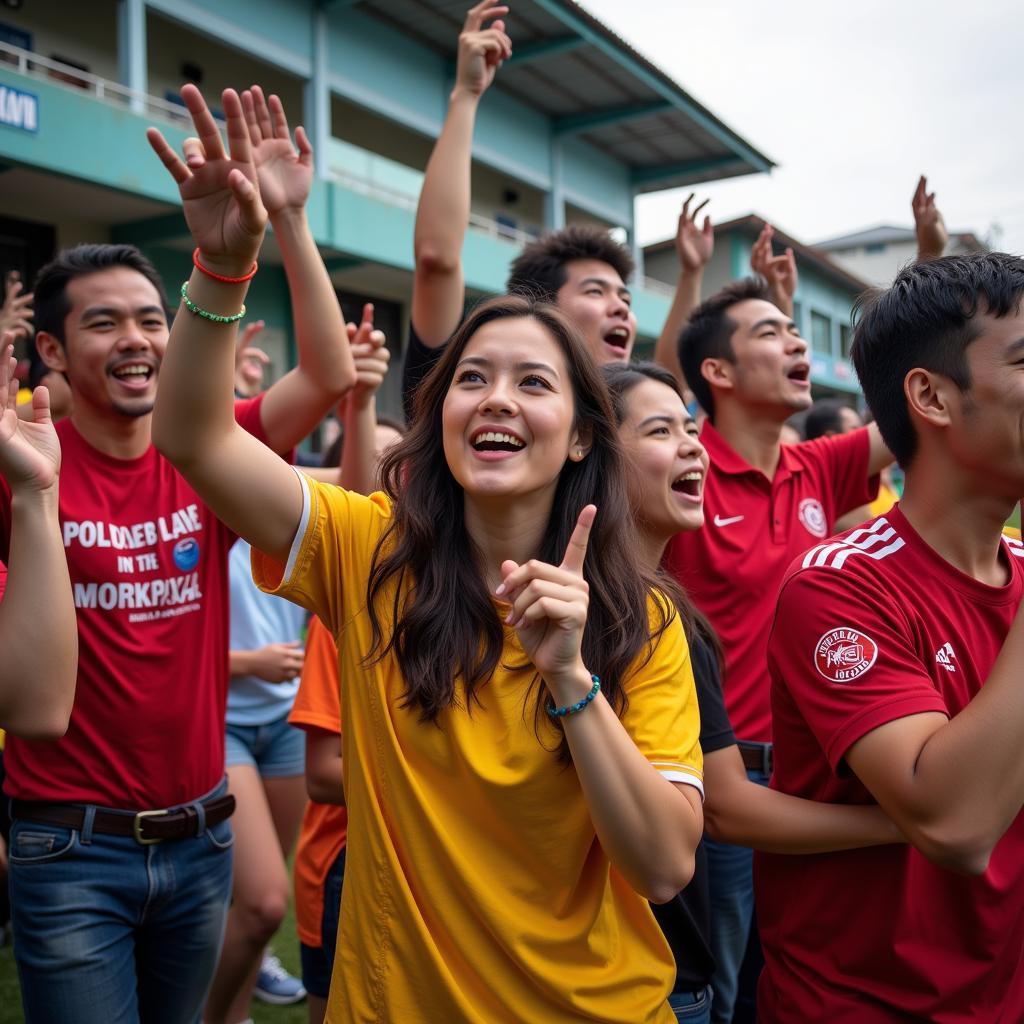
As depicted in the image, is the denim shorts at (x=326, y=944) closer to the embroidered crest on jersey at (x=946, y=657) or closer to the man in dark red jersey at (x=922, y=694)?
the man in dark red jersey at (x=922, y=694)

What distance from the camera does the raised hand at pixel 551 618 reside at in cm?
152

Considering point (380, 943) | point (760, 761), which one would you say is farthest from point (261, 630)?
point (380, 943)

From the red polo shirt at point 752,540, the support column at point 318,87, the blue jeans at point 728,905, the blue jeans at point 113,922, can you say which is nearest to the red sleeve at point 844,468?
the red polo shirt at point 752,540

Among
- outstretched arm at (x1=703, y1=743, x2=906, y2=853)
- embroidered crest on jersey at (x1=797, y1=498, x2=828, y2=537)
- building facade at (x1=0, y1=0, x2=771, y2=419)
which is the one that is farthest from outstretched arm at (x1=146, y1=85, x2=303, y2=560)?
building facade at (x1=0, y1=0, x2=771, y2=419)

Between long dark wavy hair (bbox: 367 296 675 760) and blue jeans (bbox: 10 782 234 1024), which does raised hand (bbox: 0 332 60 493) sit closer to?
long dark wavy hair (bbox: 367 296 675 760)

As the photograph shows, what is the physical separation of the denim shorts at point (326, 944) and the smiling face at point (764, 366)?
6.59 ft

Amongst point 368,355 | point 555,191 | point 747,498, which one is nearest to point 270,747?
point 368,355

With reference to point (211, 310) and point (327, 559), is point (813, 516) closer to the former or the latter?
point (327, 559)

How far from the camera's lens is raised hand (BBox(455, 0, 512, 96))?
3.04 meters

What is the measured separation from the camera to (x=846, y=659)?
1683 mm

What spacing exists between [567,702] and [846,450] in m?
2.33

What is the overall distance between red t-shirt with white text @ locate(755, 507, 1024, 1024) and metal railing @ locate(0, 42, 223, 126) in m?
10.1

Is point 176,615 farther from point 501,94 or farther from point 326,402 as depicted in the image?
point 501,94

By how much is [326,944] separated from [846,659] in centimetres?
154
